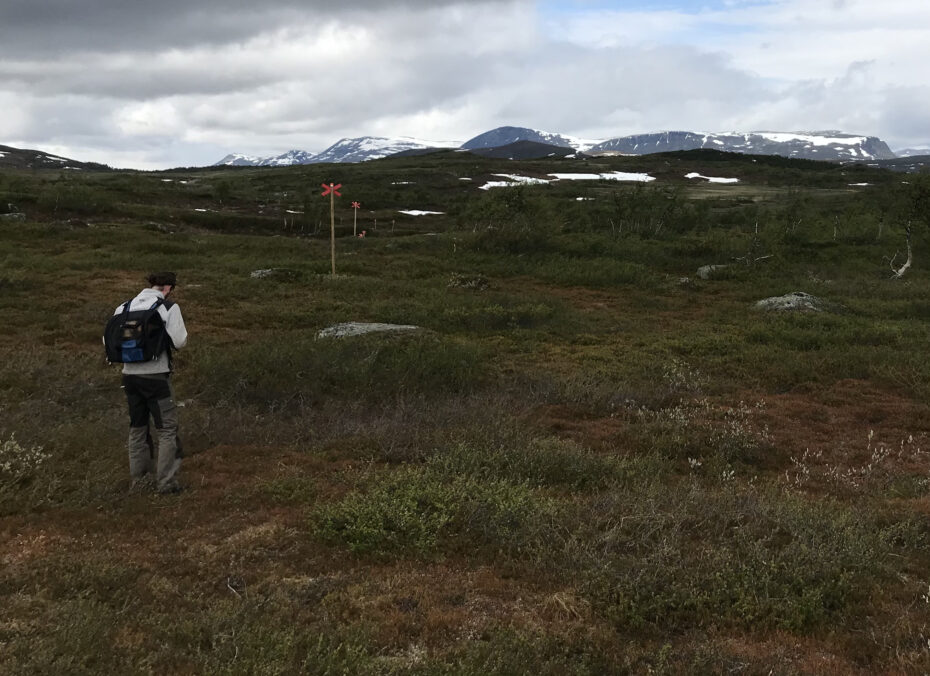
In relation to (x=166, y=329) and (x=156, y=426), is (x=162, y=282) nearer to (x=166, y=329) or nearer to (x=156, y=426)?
(x=166, y=329)

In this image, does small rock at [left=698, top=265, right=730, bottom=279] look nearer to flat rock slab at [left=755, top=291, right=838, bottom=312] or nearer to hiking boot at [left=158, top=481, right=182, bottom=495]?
flat rock slab at [left=755, top=291, right=838, bottom=312]

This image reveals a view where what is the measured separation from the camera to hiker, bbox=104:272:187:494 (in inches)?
253

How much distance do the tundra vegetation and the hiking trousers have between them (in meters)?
0.31

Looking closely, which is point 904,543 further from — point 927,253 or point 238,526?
point 927,253

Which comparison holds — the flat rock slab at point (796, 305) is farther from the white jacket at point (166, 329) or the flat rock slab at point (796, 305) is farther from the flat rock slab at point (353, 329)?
the white jacket at point (166, 329)

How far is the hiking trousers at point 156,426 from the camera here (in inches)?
255

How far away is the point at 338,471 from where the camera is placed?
7238 millimetres

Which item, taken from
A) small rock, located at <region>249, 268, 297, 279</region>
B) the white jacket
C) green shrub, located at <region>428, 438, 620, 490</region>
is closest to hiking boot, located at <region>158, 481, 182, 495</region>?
the white jacket

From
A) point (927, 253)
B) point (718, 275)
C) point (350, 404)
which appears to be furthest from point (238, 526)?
point (927, 253)

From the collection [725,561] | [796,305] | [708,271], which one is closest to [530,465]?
[725,561]

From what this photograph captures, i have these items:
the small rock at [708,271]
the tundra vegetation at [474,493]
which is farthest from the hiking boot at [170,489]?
the small rock at [708,271]

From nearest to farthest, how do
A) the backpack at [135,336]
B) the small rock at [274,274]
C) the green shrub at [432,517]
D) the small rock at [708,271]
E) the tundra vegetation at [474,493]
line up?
the tundra vegetation at [474,493] → the green shrub at [432,517] → the backpack at [135,336] → the small rock at [274,274] → the small rock at [708,271]

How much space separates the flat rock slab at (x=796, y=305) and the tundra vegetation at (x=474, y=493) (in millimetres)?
801

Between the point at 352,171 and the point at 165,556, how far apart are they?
328ft
